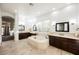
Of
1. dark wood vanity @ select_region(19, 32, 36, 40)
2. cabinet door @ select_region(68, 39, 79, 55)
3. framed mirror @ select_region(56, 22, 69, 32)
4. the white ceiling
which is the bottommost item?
cabinet door @ select_region(68, 39, 79, 55)

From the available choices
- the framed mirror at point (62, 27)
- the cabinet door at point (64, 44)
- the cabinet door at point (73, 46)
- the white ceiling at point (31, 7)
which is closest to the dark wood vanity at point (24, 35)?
the white ceiling at point (31, 7)

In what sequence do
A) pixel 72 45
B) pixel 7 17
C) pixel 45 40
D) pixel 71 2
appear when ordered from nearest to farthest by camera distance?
1. pixel 71 2
2. pixel 7 17
3. pixel 72 45
4. pixel 45 40

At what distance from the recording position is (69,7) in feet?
8.43

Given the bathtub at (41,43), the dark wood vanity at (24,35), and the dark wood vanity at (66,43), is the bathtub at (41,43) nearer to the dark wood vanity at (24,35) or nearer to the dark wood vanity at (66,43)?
the dark wood vanity at (66,43)

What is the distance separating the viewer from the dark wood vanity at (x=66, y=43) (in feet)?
9.44

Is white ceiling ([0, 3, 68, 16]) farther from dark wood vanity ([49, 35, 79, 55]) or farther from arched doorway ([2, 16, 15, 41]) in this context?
dark wood vanity ([49, 35, 79, 55])

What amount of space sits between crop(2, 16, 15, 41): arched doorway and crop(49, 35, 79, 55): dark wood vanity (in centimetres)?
134

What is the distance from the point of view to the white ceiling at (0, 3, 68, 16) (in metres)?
2.61

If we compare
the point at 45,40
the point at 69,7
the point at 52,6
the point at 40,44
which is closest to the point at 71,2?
the point at 69,7

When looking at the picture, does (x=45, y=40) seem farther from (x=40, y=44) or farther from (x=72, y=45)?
(x=72, y=45)

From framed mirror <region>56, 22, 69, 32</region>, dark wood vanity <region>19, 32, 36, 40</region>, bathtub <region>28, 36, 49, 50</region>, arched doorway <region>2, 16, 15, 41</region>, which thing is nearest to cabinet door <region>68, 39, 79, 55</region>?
framed mirror <region>56, 22, 69, 32</region>

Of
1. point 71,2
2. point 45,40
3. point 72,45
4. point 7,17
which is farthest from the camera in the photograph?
point 45,40

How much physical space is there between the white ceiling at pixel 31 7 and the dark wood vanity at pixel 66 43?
3.16 ft

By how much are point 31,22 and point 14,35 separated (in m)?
0.68
